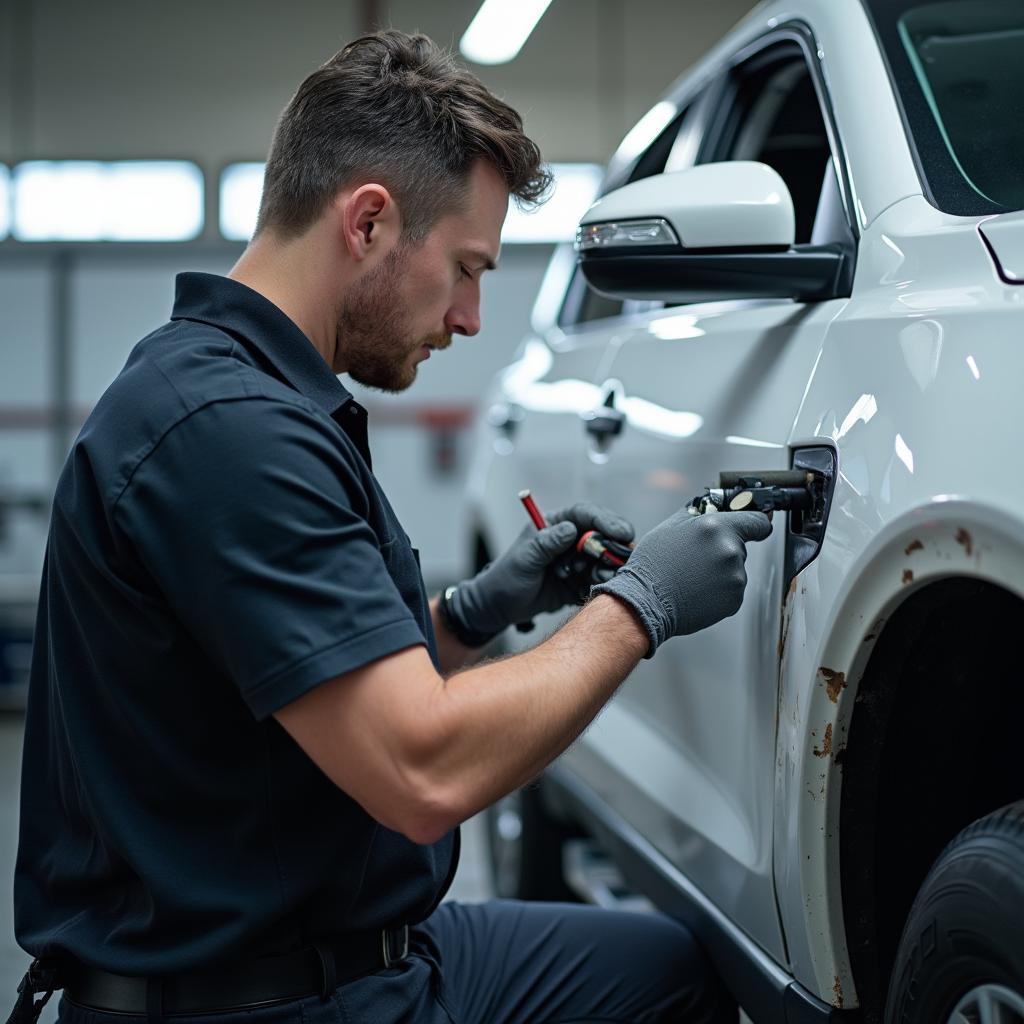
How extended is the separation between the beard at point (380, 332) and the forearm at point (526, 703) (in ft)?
1.30

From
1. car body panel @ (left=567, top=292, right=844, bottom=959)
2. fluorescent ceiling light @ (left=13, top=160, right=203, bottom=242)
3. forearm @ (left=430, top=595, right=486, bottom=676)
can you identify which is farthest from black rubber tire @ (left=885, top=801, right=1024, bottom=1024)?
fluorescent ceiling light @ (left=13, top=160, right=203, bottom=242)

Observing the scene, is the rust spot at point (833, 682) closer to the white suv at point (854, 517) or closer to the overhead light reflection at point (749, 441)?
the white suv at point (854, 517)

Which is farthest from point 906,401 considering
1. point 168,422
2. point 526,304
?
point 526,304

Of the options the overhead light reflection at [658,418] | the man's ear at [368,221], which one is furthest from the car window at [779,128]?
the man's ear at [368,221]

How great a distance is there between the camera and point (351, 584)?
1.12 meters

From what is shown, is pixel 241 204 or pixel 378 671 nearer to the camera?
pixel 378 671

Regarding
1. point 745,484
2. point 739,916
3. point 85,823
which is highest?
point 745,484

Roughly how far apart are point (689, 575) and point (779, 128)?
3.38 feet

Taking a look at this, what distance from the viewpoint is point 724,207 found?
1.40 metres

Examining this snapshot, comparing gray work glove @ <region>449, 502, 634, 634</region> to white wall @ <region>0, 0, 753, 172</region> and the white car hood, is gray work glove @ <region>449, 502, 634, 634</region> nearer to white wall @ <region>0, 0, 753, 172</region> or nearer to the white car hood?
the white car hood

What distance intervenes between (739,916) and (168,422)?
0.88 meters

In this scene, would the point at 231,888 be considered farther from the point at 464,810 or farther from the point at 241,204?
the point at 241,204

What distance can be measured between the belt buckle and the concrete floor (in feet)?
4.34

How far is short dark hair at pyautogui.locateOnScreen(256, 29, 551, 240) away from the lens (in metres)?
1.41
